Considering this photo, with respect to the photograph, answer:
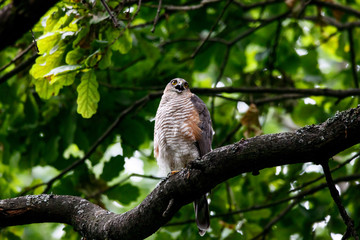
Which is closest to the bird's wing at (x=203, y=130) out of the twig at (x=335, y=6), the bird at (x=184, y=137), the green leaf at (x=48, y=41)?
the bird at (x=184, y=137)

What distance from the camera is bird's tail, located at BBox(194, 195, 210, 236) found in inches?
198

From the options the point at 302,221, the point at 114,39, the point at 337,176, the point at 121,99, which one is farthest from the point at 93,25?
the point at 302,221

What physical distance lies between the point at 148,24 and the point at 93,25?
2.42 meters

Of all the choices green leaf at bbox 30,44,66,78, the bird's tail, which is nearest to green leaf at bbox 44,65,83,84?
green leaf at bbox 30,44,66,78

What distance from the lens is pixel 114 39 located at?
12.7 feet

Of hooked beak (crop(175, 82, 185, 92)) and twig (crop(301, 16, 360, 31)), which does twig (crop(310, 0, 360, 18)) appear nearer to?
twig (crop(301, 16, 360, 31))

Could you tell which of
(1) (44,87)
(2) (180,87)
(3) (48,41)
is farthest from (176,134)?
(3) (48,41)

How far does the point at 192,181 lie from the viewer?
3.03 meters

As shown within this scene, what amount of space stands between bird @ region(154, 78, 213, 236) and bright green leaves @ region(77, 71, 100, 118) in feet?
4.17

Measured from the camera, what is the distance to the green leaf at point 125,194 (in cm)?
533

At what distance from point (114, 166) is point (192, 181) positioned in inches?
89.2

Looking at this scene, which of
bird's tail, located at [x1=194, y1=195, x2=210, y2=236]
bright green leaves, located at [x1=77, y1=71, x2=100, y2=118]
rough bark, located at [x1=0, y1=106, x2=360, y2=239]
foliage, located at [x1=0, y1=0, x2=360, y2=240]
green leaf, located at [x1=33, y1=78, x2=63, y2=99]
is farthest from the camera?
foliage, located at [x1=0, y1=0, x2=360, y2=240]

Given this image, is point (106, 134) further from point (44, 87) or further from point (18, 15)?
point (18, 15)

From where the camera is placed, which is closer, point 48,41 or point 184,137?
point 48,41
